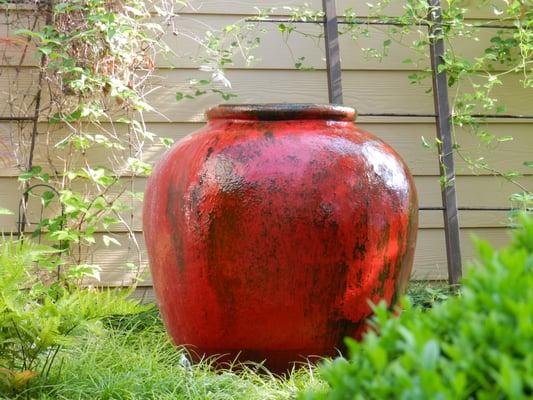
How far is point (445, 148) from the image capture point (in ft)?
12.2

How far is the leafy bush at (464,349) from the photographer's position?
2.36ft

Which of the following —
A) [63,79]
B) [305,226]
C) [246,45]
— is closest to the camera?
[305,226]

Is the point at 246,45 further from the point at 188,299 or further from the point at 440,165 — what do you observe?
the point at 188,299

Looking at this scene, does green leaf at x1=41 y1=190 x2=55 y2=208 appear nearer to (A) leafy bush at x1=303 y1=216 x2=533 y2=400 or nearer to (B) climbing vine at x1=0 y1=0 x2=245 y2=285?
(B) climbing vine at x1=0 y1=0 x2=245 y2=285

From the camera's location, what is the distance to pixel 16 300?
2.16 m

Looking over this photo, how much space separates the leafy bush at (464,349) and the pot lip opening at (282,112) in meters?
1.76

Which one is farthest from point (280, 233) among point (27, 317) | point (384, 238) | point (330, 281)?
point (27, 317)

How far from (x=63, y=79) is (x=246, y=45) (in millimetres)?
871

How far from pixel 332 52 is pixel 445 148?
2.20 feet

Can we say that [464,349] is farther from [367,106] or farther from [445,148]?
[367,106]

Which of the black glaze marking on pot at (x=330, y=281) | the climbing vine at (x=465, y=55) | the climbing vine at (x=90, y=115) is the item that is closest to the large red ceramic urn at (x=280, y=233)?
the black glaze marking on pot at (x=330, y=281)

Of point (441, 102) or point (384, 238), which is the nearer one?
point (384, 238)

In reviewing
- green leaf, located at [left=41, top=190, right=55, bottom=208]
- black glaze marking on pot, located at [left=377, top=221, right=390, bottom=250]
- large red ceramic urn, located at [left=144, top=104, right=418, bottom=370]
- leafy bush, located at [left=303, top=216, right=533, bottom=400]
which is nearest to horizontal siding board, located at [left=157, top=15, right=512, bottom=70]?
green leaf, located at [left=41, top=190, right=55, bottom=208]

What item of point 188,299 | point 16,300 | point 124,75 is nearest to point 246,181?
point 188,299
